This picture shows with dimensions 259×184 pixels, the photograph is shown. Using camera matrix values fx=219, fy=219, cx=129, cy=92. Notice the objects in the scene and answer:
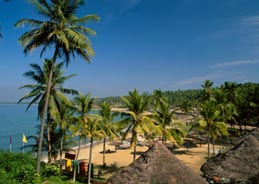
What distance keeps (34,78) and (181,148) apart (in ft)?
75.1

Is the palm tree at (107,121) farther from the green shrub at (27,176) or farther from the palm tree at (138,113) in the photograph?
the green shrub at (27,176)

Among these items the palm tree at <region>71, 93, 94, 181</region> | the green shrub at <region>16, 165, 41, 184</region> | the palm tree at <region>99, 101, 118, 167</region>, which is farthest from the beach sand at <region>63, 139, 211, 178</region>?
the green shrub at <region>16, 165, 41, 184</region>

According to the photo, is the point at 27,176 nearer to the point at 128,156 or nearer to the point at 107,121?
the point at 107,121

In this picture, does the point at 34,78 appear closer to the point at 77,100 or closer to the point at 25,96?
the point at 25,96

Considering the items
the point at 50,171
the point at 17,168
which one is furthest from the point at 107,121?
the point at 17,168

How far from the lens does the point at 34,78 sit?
18859mm

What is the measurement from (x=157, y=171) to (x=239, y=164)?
17.1ft

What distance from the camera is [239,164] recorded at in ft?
37.6

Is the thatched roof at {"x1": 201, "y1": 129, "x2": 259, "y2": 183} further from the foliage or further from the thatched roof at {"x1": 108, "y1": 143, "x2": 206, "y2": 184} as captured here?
the foliage

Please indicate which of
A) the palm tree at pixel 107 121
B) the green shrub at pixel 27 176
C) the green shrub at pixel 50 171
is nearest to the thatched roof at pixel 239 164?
the green shrub at pixel 27 176

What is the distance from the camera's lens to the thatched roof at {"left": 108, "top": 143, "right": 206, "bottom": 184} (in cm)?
895

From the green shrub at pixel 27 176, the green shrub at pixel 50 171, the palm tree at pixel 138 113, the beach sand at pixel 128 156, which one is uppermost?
the palm tree at pixel 138 113

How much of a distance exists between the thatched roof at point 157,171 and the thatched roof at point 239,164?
10.7 feet

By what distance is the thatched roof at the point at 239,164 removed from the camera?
1109 cm
